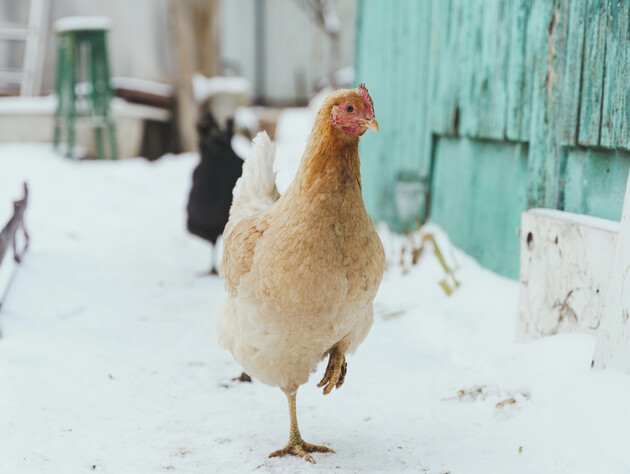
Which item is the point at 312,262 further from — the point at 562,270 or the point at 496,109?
the point at 496,109

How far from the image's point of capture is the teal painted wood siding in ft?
9.89

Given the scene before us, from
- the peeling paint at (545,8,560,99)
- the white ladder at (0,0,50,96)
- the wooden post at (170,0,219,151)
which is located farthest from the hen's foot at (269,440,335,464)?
the white ladder at (0,0,50,96)

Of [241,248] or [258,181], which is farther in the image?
[258,181]

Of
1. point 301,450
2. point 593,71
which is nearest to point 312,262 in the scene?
point 301,450

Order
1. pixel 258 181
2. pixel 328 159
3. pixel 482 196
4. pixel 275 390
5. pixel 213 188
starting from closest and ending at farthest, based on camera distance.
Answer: pixel 328 159, pixel 258 181, pixel 275 390, pixel 482 196, pixel 213 188

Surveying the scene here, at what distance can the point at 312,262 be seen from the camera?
2.24 metres

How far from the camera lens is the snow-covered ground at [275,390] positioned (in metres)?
2.42

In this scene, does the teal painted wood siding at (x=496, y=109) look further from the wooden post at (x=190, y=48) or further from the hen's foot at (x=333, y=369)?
the wooden post at (x=190, y=48)

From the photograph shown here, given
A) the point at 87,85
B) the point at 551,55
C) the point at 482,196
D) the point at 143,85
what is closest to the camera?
the point at 551,55

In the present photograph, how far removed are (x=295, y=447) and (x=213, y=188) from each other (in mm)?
3164

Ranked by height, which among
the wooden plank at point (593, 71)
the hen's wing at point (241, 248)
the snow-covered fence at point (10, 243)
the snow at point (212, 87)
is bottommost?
the snow-covered fence at point (10, 243)

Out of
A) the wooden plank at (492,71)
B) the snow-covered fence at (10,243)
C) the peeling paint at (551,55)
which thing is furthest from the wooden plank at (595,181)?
the snow-covered fence at (10,243)

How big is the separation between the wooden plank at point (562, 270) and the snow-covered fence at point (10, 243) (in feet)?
9.50

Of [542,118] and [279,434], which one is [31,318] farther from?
[542,118]
